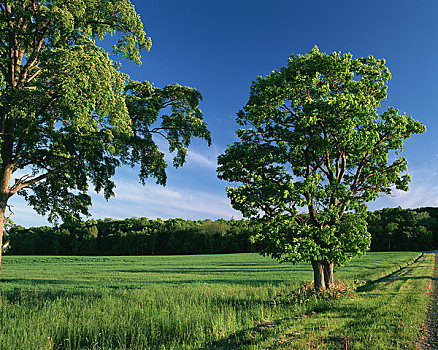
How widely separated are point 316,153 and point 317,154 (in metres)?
0.24

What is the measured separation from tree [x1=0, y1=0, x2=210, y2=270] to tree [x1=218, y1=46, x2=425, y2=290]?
4802mm

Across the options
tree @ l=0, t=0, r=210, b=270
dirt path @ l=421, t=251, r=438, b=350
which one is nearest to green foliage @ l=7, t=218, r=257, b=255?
tree @ l=0, t=0, r=210, b=270

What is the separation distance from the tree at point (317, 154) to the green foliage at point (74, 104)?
478 cm

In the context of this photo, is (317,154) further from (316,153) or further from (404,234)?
(404,234)

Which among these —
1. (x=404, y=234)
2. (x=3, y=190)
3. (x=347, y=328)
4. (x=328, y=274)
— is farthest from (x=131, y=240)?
(x=347, y=328)

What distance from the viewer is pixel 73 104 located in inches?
449

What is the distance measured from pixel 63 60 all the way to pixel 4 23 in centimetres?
456

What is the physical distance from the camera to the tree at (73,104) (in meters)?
11.9

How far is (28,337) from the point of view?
8156 mm

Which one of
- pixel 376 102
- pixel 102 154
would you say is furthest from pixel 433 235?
pixel 102 154

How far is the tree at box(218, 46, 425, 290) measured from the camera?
12.2m

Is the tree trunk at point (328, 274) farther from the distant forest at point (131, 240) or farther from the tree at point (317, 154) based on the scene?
the distant forest at point (131, 240)

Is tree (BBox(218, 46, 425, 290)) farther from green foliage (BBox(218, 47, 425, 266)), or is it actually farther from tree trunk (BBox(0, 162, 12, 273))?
tree trunk (BBox(0, 162, 12, 273))

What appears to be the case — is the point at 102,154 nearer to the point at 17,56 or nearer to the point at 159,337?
the point at 17,56
